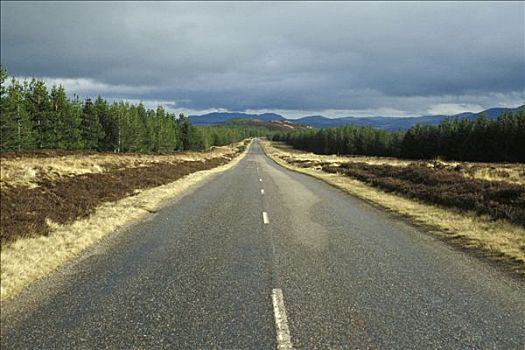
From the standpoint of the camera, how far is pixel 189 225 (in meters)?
12.3

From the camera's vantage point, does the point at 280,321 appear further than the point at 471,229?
No

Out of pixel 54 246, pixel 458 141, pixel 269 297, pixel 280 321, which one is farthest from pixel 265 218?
pixel 458 141

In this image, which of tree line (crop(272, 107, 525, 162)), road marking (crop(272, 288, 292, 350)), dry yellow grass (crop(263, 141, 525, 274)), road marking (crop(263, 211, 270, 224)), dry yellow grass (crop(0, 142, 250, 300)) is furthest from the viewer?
tree line (crop(272, 107, 525, 162))

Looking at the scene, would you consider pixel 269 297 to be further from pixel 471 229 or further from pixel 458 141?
pixel 458 141

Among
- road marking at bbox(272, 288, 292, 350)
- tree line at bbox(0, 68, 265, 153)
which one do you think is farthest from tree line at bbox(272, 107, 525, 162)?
road marking at bbox(272, 288, 292, 350)

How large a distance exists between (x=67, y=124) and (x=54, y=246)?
49.7 m

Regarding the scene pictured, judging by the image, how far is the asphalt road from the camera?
4.90 metres

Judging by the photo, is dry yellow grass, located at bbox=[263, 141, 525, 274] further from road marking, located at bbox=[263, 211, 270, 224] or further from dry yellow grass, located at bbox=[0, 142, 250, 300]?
dry yellow grass, located at bbox=[0, 142, 250, 300]

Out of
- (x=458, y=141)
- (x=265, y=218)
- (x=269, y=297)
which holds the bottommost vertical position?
(x=265, y=218)

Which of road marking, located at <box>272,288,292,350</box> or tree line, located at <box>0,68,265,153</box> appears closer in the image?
road marking, located at <box>272,288,292,350</box>

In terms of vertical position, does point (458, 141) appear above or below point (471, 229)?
above

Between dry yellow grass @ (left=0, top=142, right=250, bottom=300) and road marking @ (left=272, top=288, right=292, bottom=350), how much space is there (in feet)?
13.7

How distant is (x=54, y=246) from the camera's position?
29.9ft

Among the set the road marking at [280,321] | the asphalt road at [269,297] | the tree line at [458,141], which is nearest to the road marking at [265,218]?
the asphalt road at [269,297]
